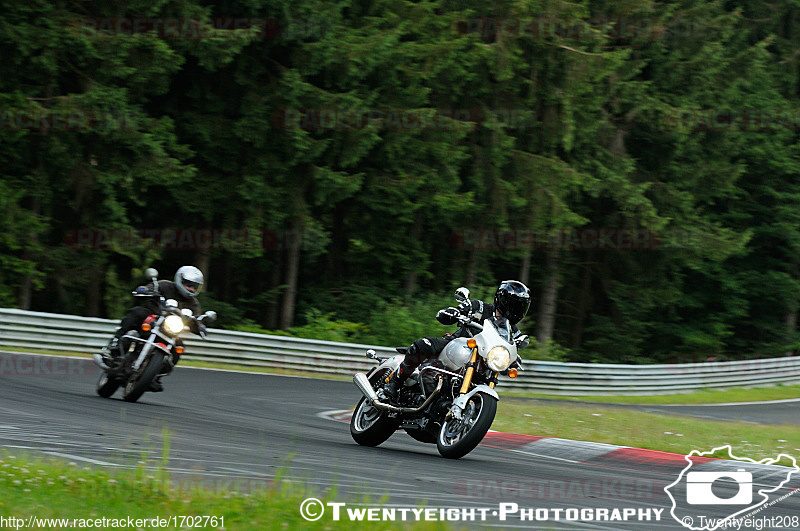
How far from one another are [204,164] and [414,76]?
6458 mm

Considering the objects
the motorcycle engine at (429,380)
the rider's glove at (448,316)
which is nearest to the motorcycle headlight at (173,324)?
the motorcycle engine at (429,380)

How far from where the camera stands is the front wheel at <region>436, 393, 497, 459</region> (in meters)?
8.80

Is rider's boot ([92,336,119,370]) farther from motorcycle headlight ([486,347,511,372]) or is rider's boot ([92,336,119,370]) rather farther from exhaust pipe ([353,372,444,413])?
motorcycle headlight ([486,347,511,372])

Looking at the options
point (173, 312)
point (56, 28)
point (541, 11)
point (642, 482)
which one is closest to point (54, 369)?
Result: point (173, 312)

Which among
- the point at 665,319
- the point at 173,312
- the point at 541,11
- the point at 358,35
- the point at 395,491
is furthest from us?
the point at 665,319

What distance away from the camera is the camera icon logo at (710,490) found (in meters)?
7.56

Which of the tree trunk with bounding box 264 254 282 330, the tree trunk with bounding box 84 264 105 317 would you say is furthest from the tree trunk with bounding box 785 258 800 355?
the tree trunk with bounding box 84 264 105 317

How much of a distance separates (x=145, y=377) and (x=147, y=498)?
608cm

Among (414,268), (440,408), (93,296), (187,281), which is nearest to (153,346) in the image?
(187,281)

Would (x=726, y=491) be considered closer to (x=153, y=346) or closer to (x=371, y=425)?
(x=371, y=425)

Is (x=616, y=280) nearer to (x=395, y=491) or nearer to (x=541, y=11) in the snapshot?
(x=541, y=11)

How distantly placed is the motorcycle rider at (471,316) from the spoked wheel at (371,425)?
224 mm

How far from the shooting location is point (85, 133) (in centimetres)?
2572

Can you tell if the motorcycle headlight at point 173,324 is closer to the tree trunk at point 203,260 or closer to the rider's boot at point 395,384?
the rider's boot at point 395,384
